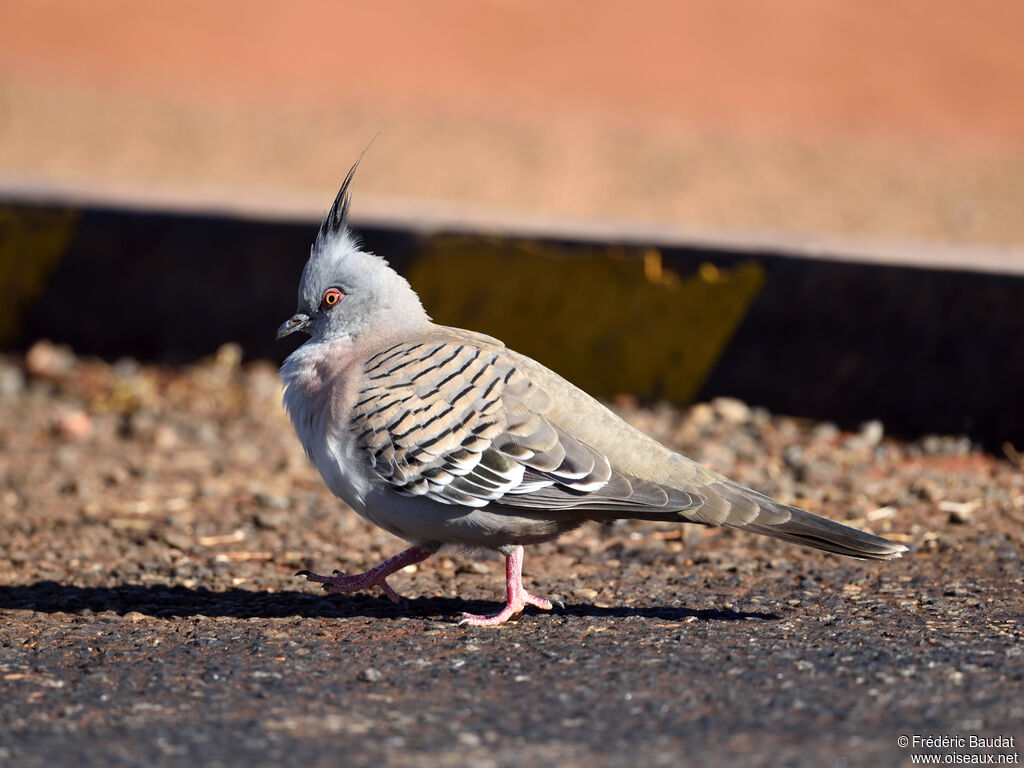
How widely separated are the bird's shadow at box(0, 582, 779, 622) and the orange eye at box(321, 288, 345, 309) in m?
1.01

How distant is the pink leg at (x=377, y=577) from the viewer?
14.4 ft

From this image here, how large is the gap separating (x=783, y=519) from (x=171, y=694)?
1836 millimetres

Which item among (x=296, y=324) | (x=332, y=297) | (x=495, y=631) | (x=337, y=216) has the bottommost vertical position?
(x=495, y=631)

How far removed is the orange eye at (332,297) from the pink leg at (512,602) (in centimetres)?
107

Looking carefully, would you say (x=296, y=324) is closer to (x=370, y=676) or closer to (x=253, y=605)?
(x=253, y=605)

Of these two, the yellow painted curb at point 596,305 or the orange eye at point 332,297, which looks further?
the yellow painted curb at point 596,305

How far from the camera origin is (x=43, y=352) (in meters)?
7.83

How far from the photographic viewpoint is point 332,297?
4.53 meters

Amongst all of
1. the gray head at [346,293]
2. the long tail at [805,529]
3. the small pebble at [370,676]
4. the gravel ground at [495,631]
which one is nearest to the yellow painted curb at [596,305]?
the gravel ground at [495,631]

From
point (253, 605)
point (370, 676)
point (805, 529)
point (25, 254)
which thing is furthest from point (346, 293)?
point (25, 254)

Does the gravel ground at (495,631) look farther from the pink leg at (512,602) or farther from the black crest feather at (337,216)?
the black crest feather at (337,216)

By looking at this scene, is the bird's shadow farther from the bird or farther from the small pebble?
the small pebble

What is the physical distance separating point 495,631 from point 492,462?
1.68ft

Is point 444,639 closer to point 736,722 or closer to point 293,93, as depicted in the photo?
point 736,722
